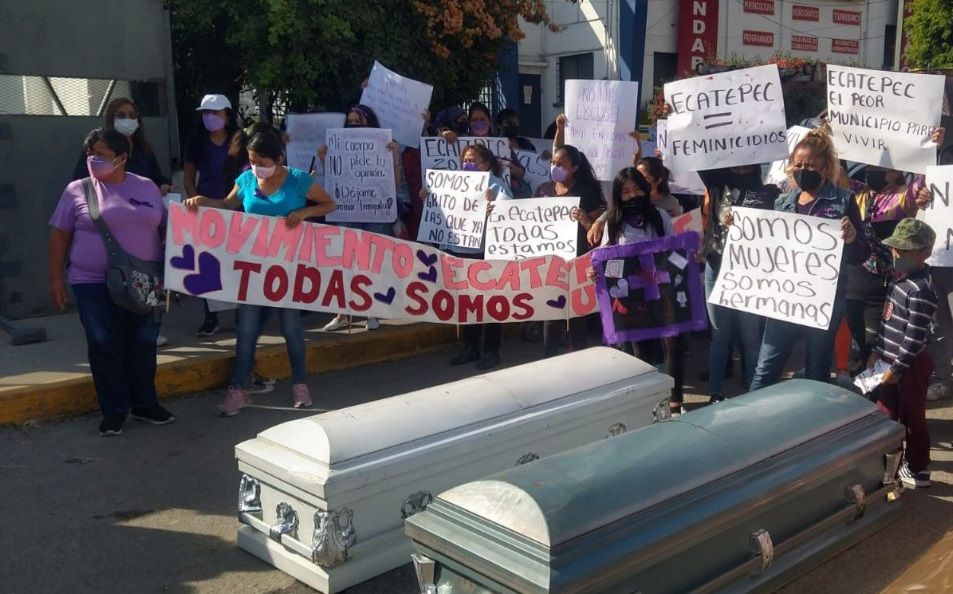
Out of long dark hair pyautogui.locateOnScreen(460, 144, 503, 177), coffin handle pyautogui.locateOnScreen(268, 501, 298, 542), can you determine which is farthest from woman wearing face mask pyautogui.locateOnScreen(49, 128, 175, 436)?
long dark hair pyautogui.locateOnScreen(460, 144, 503, 177)

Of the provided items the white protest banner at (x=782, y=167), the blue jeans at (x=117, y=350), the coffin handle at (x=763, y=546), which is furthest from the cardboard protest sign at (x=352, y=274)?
the coffin handle at (x=763, y=546)

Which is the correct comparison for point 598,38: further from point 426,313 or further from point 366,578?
point 366,578

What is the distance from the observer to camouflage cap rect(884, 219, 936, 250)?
4773 mm

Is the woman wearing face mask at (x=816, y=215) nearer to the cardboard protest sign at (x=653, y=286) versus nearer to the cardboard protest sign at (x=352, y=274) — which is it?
the cardboard protest sign at (x=653, y=286)

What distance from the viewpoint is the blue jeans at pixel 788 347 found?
5.42 meters

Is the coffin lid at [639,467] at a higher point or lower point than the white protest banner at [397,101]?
lower

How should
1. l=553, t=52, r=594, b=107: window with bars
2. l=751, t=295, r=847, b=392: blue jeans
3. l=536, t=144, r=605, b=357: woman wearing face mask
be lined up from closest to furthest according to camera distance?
l=751, t=295, r=847, b=392: blue jeans
l=536, t=144, r=605, b=357: woman wearing face mask
l=553, t=52, r=594, b=107: window with bars

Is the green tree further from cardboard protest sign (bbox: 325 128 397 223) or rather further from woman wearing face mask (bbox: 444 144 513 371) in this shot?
cardboard protest sign (bbox: 325 128 397 223)

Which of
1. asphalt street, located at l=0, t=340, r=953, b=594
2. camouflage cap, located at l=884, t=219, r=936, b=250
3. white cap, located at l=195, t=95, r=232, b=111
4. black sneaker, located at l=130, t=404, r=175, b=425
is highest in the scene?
white cap, located at l=195, t=95, r=232, b=111

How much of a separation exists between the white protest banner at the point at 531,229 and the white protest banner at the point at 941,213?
2268 mm

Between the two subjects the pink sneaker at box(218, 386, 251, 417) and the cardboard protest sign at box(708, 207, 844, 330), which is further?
the pink sneaker at box(218, 386, 251, 417)

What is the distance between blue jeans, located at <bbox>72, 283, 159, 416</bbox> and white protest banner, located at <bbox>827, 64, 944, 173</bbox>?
4.65m

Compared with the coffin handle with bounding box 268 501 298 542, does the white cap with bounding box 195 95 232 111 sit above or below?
above

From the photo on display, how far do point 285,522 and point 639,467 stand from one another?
161 cm
